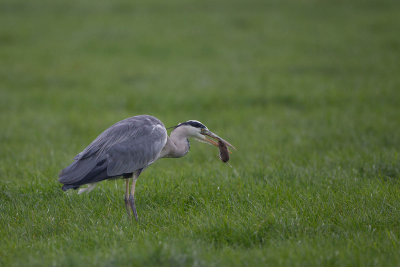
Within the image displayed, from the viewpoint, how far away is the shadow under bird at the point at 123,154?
4770mm

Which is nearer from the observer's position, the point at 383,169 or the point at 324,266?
the point at 324,266

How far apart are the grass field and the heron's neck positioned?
1.80 ft

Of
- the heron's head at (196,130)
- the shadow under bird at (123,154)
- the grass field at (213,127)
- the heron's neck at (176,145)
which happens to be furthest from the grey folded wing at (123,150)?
the grass field at (213,127)

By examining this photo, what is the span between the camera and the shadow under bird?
4770mm

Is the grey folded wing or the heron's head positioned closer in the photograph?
the grey folded wing

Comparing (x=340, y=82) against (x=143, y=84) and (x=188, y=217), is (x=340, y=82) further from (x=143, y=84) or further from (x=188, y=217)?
(x=188, y=217)

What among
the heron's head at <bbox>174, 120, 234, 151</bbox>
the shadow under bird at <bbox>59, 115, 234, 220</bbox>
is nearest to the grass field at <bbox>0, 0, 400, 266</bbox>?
the shadow under bird at <bbox>59, 115, 234, 220</bbox>

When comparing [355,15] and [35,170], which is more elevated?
[355,15]

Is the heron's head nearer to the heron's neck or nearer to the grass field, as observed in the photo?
the heron's neck

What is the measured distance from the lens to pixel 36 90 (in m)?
12.9

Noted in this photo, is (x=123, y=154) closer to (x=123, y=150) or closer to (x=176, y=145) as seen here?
(x=123, y=150)

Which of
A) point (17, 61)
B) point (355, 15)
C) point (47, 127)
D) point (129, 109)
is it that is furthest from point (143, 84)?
point (355, 15)

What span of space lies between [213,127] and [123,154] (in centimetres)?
527

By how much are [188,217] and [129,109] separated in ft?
23.9
